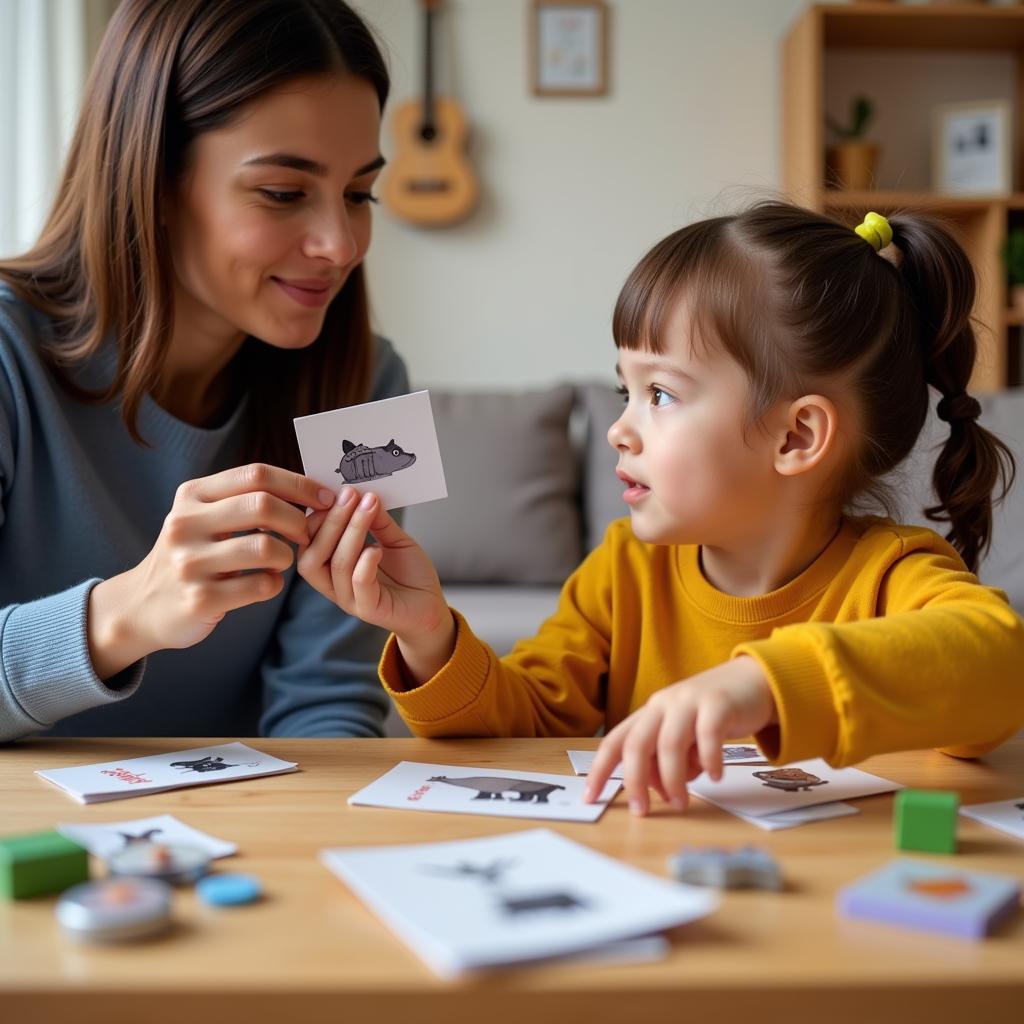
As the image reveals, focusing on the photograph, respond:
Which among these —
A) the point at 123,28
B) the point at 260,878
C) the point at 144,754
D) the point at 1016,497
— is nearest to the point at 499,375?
the point at 1016,497

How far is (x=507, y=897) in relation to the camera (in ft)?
1.90

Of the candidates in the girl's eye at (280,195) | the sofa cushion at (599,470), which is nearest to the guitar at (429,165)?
the sofa cushion at (599,470)

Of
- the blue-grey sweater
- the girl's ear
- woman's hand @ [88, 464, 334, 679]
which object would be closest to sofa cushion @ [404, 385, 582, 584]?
the blue-grey sweater

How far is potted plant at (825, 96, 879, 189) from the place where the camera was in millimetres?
3613

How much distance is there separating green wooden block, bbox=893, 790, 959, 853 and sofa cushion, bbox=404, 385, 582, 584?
208 centimetres

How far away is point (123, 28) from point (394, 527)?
2.17ft

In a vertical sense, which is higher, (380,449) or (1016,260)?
(1016,260)

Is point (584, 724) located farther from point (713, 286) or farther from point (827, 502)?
point (713, 286)

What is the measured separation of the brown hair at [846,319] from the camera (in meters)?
1.19

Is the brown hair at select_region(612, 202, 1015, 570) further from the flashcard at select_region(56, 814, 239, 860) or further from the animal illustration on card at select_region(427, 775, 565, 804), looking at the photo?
the flashcard at select_region(56, 814, 239, 860)

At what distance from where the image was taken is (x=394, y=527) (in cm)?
110

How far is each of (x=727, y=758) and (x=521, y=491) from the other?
190cm

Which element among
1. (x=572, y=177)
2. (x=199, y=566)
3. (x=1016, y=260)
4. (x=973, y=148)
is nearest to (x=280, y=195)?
(x=199, y=566)

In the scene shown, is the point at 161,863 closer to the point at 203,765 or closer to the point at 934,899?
the point at 203,765
